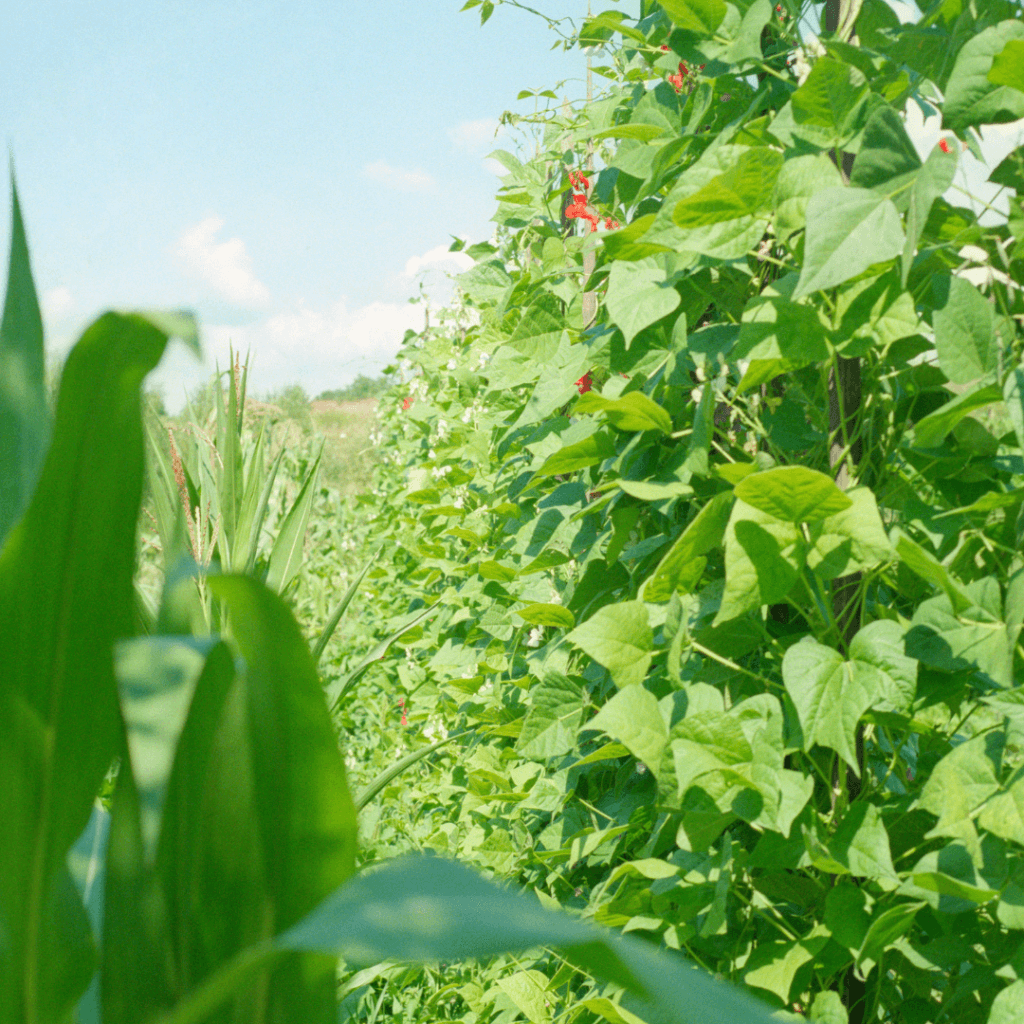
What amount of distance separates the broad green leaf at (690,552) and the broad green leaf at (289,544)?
4.81ft

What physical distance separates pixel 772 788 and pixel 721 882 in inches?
5.9

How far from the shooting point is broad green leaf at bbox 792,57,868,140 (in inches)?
31.7

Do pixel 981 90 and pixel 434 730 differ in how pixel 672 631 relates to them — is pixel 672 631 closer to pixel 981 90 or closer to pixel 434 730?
pixel 981 90

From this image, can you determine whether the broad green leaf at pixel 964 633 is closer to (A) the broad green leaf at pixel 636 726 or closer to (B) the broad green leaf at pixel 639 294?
(A) the broad green leaf at pixel 636 726

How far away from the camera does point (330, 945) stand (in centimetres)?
23

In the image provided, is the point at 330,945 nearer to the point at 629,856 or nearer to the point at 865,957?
the point at 865,957

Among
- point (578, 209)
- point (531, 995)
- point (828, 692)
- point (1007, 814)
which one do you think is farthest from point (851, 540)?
point (578, 209)

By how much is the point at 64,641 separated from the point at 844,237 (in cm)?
64

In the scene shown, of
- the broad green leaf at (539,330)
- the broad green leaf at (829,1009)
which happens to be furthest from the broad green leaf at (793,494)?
the broad green leaf at (539,330)

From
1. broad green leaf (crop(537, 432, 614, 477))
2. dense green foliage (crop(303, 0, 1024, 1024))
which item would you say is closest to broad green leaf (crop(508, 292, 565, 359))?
dense green foliage (crop(303, 0, 1024, 1024))

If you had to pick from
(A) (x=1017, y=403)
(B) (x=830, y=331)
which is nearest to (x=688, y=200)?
(B) (x=830, y=331)

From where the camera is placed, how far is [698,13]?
95 cm

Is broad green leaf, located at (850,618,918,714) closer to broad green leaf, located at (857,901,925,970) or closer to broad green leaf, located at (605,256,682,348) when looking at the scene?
Answer: broad green leaf, located at (857,901,925,970)

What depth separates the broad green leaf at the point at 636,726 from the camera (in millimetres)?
911
